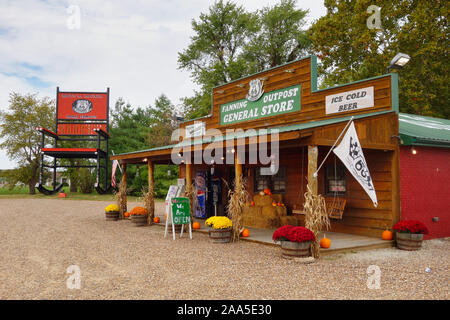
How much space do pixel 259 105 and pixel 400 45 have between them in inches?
430

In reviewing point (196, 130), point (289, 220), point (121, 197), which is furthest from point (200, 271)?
point (196, 130)

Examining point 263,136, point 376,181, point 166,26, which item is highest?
point 166,26

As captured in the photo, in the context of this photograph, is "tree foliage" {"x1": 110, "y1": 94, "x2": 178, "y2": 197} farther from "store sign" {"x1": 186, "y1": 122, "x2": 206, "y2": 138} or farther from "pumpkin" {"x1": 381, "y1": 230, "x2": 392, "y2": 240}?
"pumpkin" {"x1": 381, "y1": 230, "x2": 392, "y2": 240}

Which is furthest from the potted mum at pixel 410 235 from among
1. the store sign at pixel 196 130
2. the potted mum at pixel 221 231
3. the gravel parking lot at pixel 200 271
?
the store sign at pixel 196 130

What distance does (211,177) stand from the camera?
1300cm

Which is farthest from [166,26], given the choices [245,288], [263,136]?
[245,288]

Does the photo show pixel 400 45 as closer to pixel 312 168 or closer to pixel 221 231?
pixel 312 168

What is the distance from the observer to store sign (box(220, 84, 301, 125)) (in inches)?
405

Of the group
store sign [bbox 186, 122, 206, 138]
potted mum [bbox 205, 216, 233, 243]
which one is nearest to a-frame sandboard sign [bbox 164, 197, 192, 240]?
potted mum [bbox 205, 216, 233, 243]

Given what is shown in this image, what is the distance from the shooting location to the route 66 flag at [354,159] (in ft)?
19.4

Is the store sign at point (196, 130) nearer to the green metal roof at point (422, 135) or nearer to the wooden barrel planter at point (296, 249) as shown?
the green metal roof at point (422, 135)
